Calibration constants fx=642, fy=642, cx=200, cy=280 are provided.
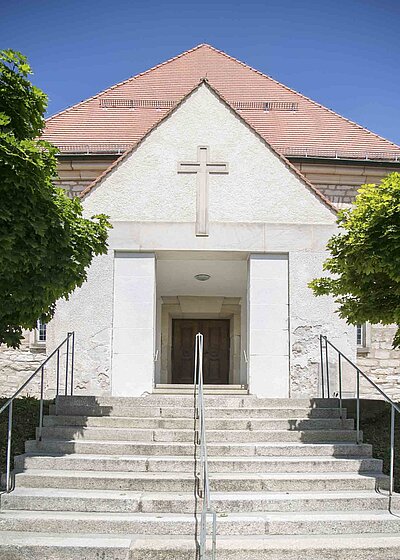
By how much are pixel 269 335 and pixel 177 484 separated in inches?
175

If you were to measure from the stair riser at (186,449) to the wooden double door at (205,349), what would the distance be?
779 centimetres

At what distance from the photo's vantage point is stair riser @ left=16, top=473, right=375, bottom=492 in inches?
280

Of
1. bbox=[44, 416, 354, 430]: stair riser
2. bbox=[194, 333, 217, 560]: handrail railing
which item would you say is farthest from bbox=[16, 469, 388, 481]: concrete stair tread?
bbox=[44, 416, 354, 430]: stair riser

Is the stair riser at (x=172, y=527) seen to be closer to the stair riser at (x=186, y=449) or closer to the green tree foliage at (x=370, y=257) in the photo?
the stair riser at (x=186, y=449)

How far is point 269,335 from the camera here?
11.1m

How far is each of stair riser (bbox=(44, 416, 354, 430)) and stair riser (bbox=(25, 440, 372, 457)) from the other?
22.5 inches

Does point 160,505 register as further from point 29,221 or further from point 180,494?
point 29,221

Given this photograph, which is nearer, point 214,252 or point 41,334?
point 214,252

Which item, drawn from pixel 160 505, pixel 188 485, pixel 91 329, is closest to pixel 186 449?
pixel 188 485

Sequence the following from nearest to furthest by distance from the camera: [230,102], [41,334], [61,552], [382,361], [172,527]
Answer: [61,552] < [172,527] < [41,334] < [382,361] < [230,102]

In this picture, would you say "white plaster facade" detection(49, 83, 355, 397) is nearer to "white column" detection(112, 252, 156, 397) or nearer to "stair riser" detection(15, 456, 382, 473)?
"white column" detection(112, 252, 156, 397)

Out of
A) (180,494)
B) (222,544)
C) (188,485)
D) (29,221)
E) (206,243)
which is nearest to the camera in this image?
(222,544)

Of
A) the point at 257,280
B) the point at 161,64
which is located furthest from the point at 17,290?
the point at 161,64

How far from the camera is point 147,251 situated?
36.4 ft
